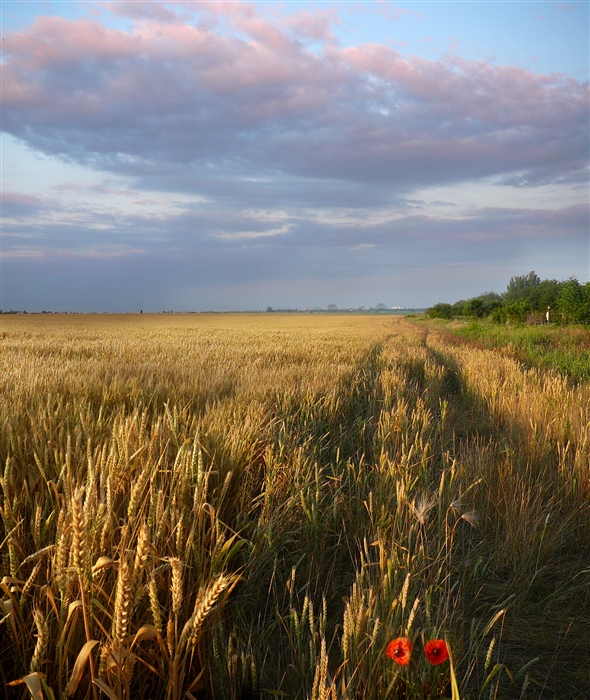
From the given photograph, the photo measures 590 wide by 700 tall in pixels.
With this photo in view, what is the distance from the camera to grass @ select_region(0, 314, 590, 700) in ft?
4.09

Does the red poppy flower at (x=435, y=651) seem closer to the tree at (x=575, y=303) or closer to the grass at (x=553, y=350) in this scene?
the grass at (x=553, y=350)

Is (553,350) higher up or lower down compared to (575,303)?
lower down

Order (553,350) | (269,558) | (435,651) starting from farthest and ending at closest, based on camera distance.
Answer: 1. (553,350)
2. (269,558)
3. (435,651)

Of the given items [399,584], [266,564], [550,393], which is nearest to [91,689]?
[266,564]

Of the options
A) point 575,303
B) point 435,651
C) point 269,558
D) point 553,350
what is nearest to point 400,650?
point 435,651

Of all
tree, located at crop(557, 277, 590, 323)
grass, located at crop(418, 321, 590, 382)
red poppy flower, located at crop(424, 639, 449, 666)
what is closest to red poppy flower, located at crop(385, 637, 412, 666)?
red poppy flower, located at crop(424, 639, 449, 666)

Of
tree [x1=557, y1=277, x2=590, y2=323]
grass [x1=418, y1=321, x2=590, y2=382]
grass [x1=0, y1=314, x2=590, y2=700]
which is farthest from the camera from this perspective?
tree [x1=557, y1=277, x2=590, y2=323]

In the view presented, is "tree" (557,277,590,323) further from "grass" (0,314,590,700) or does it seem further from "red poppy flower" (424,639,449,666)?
"red poppy flower" (424,639,449,666)

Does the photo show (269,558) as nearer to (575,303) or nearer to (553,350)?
(553,350)

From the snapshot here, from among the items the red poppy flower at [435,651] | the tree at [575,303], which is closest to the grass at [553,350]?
the red poppy flower at [435,651]

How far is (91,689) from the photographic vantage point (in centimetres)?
123

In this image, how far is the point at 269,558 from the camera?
6.62ft

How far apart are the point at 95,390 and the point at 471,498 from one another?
3.11 m

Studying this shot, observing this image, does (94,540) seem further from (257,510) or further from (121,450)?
(257,510)
